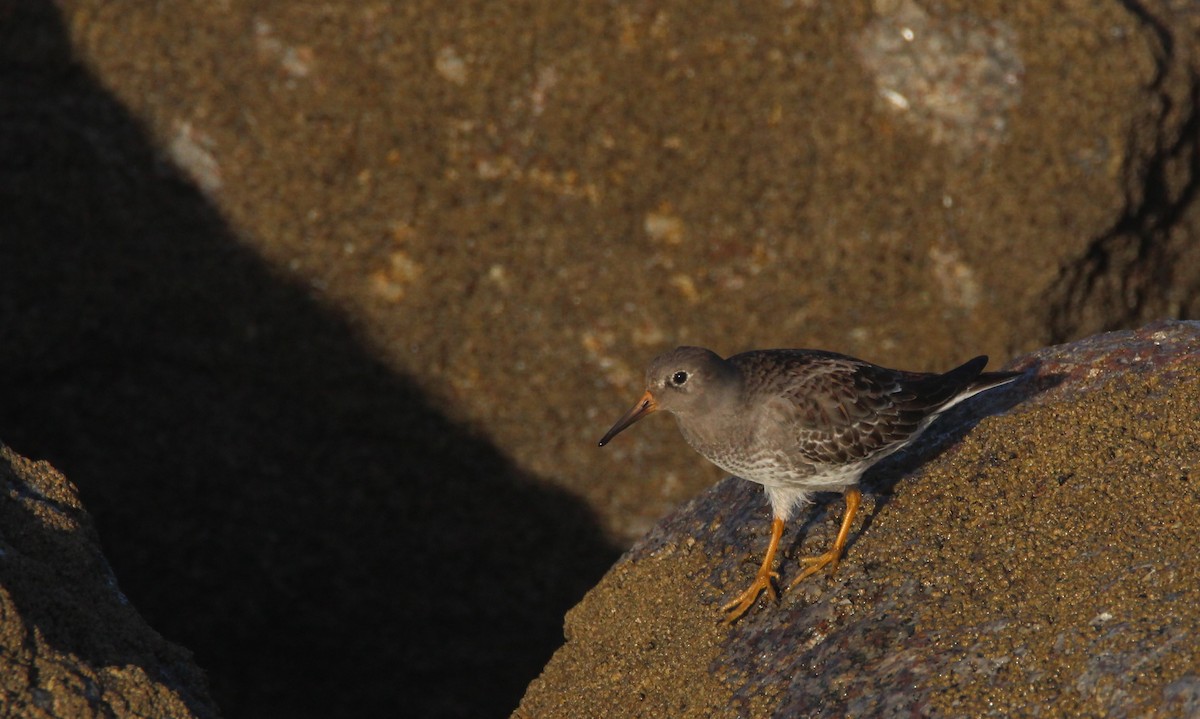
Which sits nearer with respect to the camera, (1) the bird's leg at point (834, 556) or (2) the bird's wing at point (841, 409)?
(1) the bird's leg at point (834, 556)

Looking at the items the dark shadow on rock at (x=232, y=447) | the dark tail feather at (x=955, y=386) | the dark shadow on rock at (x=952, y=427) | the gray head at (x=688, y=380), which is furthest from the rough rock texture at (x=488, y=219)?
the dark tail feather at (x=955, y=386)

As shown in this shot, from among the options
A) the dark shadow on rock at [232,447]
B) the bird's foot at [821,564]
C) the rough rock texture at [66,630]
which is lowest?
the rough rock texture at [66,630]

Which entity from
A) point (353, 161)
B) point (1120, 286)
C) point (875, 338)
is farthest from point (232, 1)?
point (1120, 286)

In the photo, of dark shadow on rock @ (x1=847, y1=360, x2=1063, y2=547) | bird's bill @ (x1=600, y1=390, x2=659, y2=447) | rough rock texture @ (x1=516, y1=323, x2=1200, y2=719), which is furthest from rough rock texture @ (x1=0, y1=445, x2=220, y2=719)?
dark shadow on rock @ (x1=847, y1=360, x2=1063, y2=547)

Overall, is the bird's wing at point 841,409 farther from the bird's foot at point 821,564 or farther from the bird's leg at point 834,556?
the bird's foot at point 821,564

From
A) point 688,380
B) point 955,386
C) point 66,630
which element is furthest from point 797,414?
point 66,630

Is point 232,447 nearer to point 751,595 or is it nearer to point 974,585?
point 751,595

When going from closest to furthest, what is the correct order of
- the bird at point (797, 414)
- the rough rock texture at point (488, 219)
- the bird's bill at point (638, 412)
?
the bird at point (797, 414), the bird's bill at point (638, 412), the rough rock texture at point (488, 219)

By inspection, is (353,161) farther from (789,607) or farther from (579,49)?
(789,607)

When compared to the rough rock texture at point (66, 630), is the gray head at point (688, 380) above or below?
above

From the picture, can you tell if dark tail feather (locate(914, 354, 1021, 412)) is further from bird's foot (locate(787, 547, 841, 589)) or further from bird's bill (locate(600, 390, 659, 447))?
bird's bill (locate(600, 390, 659, 447))

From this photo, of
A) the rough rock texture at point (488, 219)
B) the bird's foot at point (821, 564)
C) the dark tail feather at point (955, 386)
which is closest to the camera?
Result: the bird's foot at point (821, 564)
